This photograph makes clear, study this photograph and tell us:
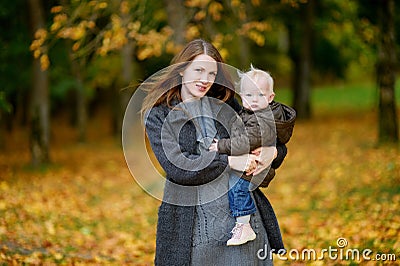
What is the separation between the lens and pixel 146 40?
441 inches

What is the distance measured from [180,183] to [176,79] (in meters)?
0.66

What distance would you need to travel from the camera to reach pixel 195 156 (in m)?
3.79

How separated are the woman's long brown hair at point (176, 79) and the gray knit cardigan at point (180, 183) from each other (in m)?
0.08

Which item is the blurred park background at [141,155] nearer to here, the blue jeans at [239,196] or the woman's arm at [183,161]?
the woman's arm at [183,161]

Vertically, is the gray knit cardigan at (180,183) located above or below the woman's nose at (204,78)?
below

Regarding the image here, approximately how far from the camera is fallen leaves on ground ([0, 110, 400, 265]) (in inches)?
286

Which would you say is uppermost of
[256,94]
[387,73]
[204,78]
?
[387,73]

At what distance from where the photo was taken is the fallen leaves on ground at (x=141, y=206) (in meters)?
7.26

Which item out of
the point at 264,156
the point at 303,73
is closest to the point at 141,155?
the point at 264,156

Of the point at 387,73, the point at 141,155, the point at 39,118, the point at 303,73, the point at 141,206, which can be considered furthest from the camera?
the point at 303,73

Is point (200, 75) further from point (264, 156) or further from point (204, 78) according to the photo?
point (264, 156)

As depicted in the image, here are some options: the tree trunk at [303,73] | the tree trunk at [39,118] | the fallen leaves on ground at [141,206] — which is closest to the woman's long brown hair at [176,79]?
the fallen leaves on ground at [141,206]

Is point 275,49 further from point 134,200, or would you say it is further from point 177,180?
point 177,180

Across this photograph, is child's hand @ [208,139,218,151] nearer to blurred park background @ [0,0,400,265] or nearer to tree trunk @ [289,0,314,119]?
blurred park background @ [0,0,400,265]
